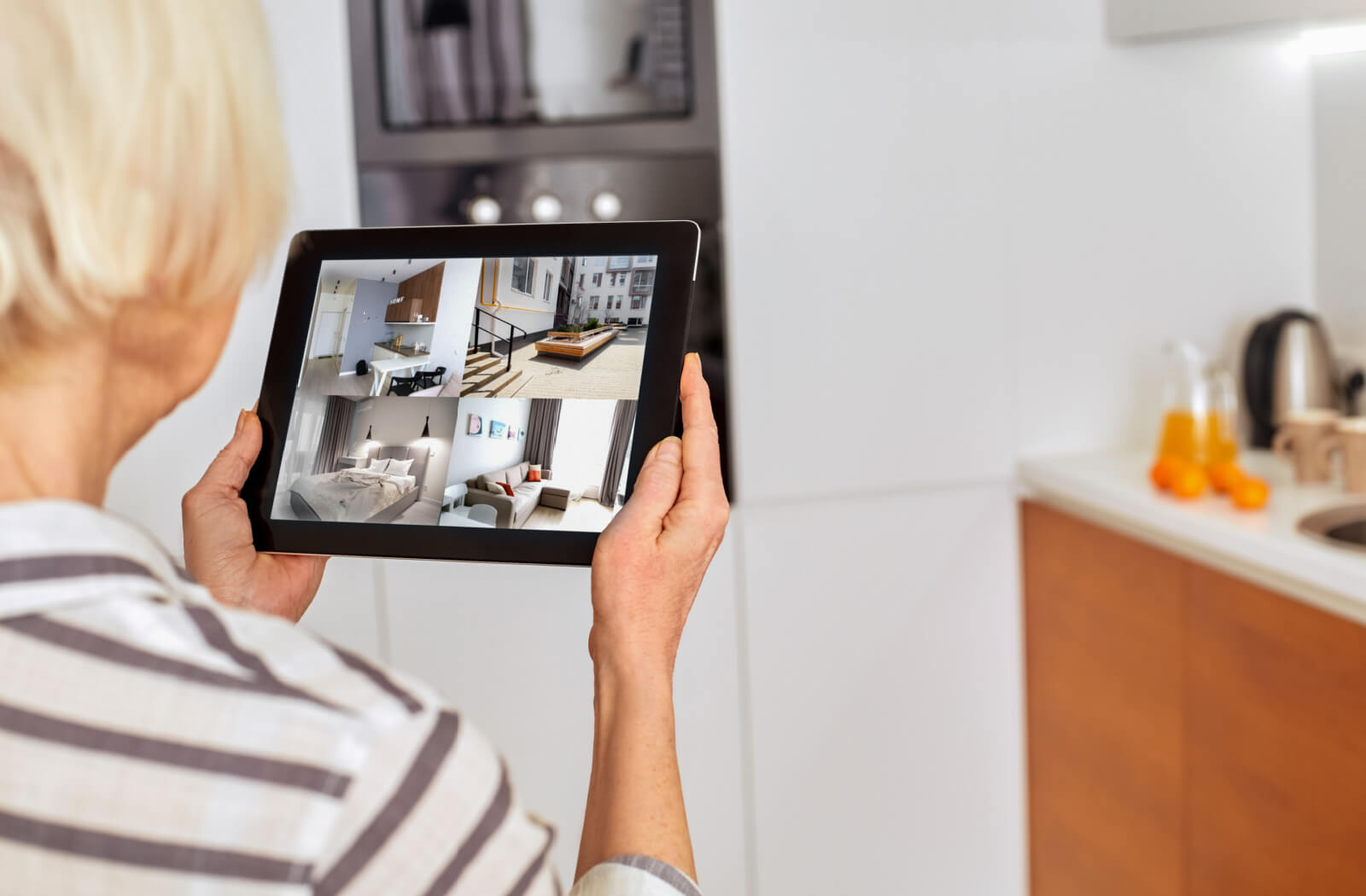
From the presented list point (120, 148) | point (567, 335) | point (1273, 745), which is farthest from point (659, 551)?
point (1273, 745)

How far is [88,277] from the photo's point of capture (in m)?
0.41

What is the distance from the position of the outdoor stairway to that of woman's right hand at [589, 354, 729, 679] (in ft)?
0.36

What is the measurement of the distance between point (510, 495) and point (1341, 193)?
5.01 ft

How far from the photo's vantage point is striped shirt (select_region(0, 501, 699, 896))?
0.38 m

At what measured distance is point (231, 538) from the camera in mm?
715

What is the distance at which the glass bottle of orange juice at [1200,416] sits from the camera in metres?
1.50

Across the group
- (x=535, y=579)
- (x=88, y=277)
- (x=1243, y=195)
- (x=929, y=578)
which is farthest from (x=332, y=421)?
(x=1243, y=195)

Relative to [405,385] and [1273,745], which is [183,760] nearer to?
[405,385]

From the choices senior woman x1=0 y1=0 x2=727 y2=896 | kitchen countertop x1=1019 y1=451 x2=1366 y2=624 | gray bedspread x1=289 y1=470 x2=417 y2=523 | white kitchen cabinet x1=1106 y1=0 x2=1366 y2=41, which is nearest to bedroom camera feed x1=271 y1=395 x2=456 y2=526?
gray bedspread x1=289 y1=470 x2=417 y2=523

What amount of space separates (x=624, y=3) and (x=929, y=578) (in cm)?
89

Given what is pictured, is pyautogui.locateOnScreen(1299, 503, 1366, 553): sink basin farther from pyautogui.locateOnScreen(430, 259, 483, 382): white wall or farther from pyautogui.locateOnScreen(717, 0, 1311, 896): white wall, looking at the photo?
pyautogui.locateOnScreen(430, 259, 483, 382): white wall

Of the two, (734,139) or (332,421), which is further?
(734,139)

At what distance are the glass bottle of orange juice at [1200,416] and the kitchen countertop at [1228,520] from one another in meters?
0.07

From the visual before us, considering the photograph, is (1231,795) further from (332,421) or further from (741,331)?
(332,421)
